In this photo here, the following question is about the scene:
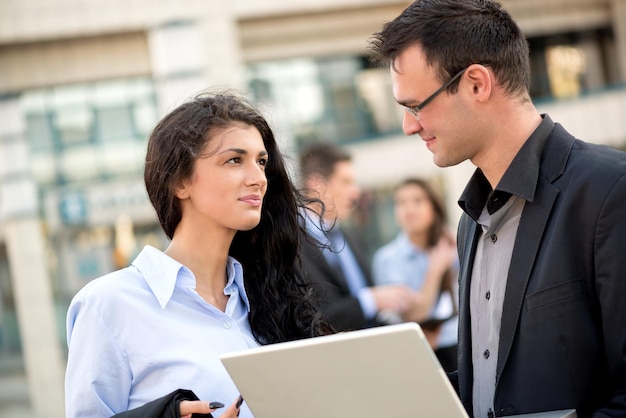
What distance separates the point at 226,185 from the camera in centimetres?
295

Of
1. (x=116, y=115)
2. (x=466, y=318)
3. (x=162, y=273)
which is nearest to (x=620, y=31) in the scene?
(x=116, y=115)

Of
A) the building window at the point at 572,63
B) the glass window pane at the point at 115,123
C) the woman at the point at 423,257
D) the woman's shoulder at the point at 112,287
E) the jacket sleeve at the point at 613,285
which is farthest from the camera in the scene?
the building window at the point at 572,63

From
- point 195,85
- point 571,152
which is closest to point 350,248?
point 571,152

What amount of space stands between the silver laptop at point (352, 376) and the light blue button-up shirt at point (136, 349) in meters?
0.39

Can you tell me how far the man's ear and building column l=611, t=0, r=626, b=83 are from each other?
47.1 feet

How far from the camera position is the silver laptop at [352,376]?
82.8 inches

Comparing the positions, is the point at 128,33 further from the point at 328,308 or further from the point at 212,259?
the point at 212,259

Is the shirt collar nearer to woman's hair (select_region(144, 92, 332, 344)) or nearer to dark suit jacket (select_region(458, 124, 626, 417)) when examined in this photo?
dark suit jacket (select_region(458, 124, 626, 417))

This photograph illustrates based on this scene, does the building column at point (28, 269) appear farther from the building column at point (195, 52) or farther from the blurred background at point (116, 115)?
the building column at point (195, 52)

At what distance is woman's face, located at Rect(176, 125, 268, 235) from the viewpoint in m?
2.95

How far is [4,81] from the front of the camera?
1335 cm

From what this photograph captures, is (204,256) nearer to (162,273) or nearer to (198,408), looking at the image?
(162,273)

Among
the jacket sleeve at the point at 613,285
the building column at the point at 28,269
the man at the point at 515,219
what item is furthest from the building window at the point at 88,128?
the jacket sleeve at the point at 613,285

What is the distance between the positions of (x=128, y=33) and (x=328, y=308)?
970cm
